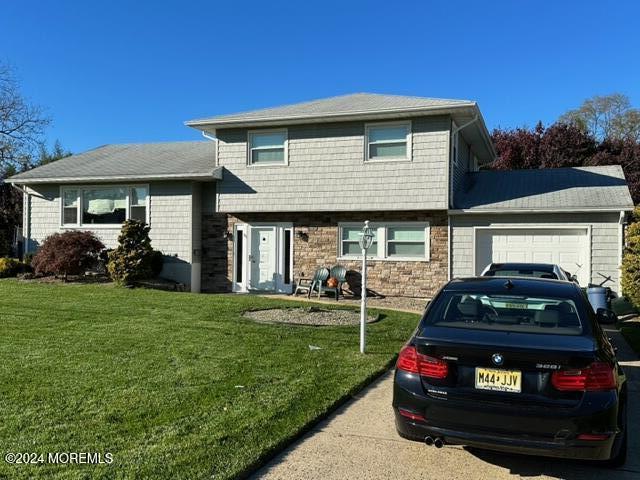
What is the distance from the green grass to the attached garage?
512cm

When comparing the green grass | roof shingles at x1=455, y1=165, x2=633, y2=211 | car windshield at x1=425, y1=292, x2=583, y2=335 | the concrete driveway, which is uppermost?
roof shingles at x1=455, y1=165, x2=633, y2=211

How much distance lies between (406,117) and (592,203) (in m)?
5.46

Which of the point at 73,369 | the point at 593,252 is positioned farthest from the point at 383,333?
the point at 593,252

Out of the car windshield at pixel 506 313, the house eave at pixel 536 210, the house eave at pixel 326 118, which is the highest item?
the house eave at pixel 326 118

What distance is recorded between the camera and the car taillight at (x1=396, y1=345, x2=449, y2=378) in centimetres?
387

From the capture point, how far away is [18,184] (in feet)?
62.4

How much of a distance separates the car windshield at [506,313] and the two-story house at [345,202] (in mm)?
10310

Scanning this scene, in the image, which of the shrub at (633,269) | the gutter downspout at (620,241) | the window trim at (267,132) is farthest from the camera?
the window trim at (267,132)

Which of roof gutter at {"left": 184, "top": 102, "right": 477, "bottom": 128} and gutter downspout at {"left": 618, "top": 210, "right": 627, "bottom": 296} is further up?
roof gutter at {"left": 184, "top": 102, "right": 477, "bottom": 128}

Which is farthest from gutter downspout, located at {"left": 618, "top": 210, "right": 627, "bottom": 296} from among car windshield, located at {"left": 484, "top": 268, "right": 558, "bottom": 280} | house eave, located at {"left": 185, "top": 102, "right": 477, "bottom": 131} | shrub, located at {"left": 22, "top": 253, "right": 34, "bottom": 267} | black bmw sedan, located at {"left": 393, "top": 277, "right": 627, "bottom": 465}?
shrub, located at {"left": 22, "top": 253, "right": 34, "bottom": 267}

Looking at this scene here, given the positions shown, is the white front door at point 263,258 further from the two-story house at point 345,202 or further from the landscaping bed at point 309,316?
the landscaping bed at point 309,316

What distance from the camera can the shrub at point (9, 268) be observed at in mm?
17703

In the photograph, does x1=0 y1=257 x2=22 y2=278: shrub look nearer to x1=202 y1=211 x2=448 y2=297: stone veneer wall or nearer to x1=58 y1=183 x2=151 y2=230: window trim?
x1=58 y1=183 x2=151 y2=230: window trim

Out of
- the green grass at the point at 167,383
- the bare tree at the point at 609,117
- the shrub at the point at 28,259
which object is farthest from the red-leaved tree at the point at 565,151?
the shrub at the point at 28,259
